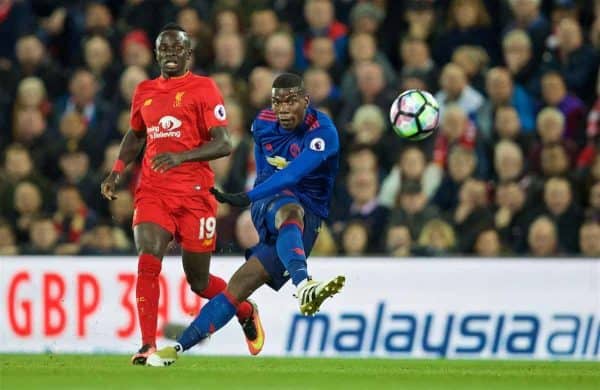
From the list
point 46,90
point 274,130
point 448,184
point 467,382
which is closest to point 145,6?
point 46,90

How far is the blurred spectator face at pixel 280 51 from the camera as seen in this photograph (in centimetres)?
1638

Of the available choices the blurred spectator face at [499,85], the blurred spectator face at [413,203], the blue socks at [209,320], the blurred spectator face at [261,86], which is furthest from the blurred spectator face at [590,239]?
the blue socks at [209,320]

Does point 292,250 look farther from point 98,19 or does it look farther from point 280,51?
point 98,19

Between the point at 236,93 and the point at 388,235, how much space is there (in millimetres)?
2670

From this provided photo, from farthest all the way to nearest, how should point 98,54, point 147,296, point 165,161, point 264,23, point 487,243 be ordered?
point 98,54
point 264,23
point 487,243
point 147,296
point 165,161

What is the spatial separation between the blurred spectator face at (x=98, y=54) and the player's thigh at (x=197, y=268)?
626 cm

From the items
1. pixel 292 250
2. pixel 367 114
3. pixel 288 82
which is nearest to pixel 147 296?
pixel 292 250

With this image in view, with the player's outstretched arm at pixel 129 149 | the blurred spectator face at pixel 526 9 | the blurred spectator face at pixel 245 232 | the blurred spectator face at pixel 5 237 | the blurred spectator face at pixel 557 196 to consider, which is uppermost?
the blurred spectator face at pixel 526 9

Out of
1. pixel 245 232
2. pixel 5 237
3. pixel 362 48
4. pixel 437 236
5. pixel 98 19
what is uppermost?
pixel 98 19

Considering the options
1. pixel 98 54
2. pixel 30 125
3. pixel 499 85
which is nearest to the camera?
pixel 499 85

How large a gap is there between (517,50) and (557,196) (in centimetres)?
204

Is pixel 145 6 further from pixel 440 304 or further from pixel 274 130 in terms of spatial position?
pixel 274 130

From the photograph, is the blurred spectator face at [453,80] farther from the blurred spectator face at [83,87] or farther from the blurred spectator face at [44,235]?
the blurred spectator face at [44,235]

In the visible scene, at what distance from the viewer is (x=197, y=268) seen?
37.7 feet
